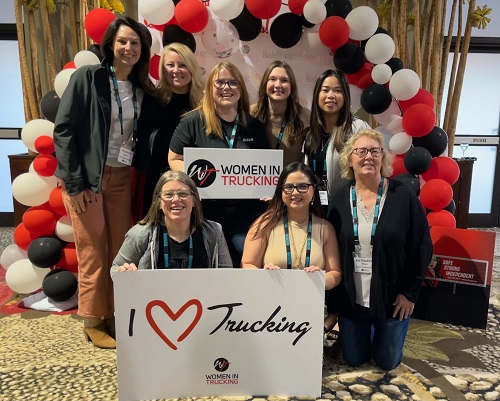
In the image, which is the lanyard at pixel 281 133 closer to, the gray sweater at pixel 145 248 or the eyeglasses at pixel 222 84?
the eyeglasses at pixel 222 84

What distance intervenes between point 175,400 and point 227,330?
384 mm

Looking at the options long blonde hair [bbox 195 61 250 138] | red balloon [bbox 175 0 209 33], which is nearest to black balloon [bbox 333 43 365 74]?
red balloon [bbox 175 0 209 33]

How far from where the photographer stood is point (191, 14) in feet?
8.71

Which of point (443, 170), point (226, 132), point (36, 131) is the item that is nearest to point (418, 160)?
point (443, 170)

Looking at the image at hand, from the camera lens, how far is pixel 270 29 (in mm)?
2947

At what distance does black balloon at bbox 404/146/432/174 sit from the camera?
2.80m

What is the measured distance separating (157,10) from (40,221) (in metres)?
1.55

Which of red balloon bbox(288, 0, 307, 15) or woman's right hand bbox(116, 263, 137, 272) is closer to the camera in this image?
woman's right hand bbox(116, 263, 137, 272)

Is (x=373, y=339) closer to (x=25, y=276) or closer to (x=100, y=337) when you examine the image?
(x=100, y=337)

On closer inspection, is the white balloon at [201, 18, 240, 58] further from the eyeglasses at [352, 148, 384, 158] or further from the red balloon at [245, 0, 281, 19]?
the eyeglasses at [352, 148, 384, 158]

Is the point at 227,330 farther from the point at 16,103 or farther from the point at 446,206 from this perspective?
the point at 16,103

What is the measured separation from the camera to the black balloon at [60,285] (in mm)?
2697

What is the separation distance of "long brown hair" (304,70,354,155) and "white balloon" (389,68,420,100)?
2.12 ft

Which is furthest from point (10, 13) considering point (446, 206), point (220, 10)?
point (446, 206)
